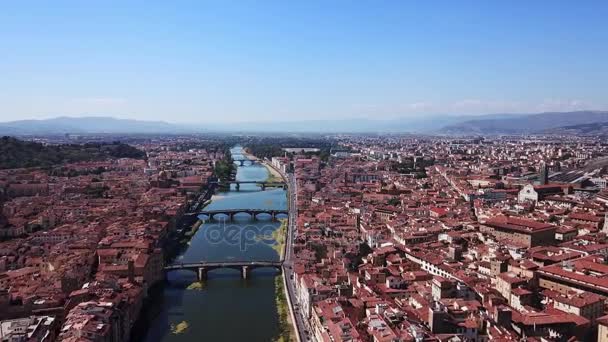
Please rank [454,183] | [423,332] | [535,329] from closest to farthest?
[423,332] < [535,329] < [454,183]

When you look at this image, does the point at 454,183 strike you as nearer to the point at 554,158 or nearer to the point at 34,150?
the point at 554,158

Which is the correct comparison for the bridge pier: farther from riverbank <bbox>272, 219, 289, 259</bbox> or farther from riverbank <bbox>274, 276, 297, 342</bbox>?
riverbank <bbox>272, 219, 289, 259</bbox>

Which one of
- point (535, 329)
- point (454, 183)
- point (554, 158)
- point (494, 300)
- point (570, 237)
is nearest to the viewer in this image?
point (535, 329)

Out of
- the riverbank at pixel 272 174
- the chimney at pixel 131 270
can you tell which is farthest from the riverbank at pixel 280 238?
the riverbank at pixel 272 174

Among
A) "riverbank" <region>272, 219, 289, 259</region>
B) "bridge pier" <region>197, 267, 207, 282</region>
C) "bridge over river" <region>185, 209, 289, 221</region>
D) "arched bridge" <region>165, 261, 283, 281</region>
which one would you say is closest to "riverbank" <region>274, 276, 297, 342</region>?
"arched bridge" <region>165, 261, 283, 281</region>

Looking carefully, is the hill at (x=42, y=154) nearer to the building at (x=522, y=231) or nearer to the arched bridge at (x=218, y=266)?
the arched bridge at (x=218, y=266)

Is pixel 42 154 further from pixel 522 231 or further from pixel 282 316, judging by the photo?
pixel 522 231

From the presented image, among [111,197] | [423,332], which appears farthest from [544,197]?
[111,197]
